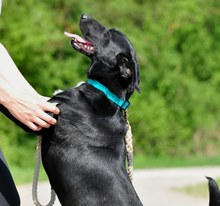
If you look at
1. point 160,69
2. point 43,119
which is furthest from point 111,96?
point 160,69

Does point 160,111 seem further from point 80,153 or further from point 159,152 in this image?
point 80,153

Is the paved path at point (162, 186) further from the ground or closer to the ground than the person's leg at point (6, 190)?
closer to the ground

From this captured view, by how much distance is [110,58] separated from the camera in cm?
328

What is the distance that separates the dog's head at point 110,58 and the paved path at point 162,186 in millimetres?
3860

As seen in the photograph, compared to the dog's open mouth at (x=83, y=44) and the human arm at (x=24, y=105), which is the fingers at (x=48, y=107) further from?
the dog's open mouth at (x=83, y=44)

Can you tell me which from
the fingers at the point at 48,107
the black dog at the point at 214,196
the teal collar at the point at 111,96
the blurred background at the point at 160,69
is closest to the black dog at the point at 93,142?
the teal collar at the point at 111,96

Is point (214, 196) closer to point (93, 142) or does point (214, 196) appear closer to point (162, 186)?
point (93, 142)

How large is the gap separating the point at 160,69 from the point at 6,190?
42.7ft

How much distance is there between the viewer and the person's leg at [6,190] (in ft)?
8.30

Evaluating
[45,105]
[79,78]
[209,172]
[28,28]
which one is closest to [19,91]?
[45,105]

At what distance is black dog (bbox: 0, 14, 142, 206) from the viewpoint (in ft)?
9.04

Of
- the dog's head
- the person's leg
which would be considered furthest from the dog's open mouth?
the person's leg

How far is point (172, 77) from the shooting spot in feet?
48.9

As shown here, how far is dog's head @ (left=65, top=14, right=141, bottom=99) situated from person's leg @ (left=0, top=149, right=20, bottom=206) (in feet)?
3.23
